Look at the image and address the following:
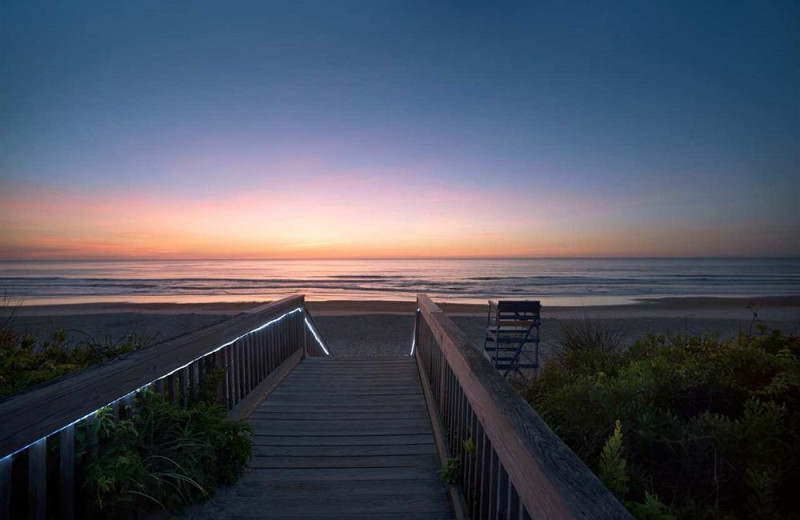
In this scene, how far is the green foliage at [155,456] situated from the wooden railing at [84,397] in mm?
92

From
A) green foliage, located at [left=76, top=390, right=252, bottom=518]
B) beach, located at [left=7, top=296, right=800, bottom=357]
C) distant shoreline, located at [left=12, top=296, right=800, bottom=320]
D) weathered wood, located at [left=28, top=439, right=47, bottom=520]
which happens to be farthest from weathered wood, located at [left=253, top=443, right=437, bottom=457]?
distant shoreline, located at [left=12, top=296, right=800, bottom=320]

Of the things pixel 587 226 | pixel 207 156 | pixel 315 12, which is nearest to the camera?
pixel 315 12

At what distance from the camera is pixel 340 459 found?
3211mm

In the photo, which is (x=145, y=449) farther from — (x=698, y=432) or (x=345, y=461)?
(x=698, y=432)

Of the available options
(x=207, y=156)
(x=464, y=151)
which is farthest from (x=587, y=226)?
(x=207, y=156)

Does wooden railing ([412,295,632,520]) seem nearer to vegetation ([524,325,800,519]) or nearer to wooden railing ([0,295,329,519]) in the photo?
vegetation ([524,325,800,519])

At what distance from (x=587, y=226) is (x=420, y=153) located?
121 ft

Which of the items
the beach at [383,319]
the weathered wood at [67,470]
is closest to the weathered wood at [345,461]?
the weathered wood at [67,470]

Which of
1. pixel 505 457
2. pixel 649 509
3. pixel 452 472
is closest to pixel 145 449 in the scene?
pixel 452 472

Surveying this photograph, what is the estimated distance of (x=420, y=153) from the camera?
59.7 ft

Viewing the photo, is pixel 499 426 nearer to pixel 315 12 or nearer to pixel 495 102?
pixel 315 12

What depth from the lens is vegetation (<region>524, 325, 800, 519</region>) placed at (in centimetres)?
210

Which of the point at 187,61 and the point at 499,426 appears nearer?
the point at 499,426

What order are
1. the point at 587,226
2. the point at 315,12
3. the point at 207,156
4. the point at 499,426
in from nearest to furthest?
the point at 499,426 → the point at 315,12 → the point at 207,156 → the point at 587,226
